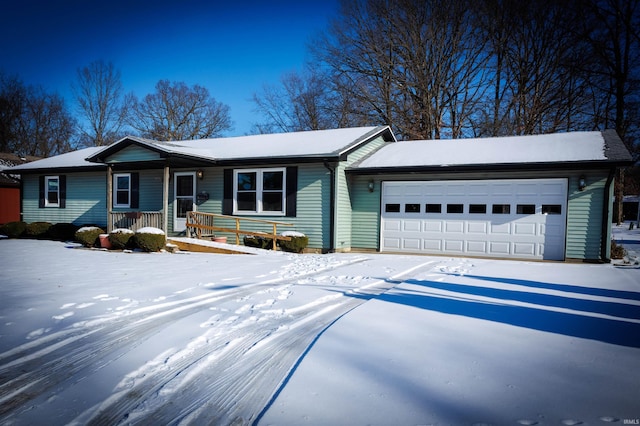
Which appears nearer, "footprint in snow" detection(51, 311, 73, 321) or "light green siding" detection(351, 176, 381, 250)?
"footprint in snow" detection(51, 311, 73, 321)

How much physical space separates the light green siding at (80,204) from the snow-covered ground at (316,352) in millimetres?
10033

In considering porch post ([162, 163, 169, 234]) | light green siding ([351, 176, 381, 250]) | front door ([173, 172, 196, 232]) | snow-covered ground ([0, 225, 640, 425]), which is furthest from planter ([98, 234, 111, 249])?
light green siding ([351, 176, 381, 250])

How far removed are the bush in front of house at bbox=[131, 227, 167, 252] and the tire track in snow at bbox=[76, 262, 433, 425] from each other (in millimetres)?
7923

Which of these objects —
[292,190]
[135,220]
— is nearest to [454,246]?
[292,190]

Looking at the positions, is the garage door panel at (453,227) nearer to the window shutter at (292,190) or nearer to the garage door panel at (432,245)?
the garage door panel at (432,245)

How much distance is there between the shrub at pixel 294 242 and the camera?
1134cm

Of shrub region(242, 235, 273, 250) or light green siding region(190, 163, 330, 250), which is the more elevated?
light green siding region(190, 163, 330, 250)

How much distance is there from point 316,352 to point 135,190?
13.4 m

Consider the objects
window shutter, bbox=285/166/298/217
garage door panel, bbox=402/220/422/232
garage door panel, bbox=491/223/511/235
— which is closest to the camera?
garage door panel, bbox=491/223/511/235

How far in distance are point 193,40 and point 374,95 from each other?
10.5 m

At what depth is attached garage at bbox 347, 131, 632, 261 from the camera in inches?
389

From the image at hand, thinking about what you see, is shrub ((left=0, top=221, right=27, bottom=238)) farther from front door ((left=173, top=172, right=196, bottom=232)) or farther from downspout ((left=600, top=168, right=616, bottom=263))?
downspout ((left=600, top=168, right=616, bottom=263))

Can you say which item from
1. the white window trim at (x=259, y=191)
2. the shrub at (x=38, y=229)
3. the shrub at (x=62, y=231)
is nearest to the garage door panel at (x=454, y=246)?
the white window trim at (x=259, y=191)

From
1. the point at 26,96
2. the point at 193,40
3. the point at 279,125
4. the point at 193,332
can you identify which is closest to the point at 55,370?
the point at 193,332
